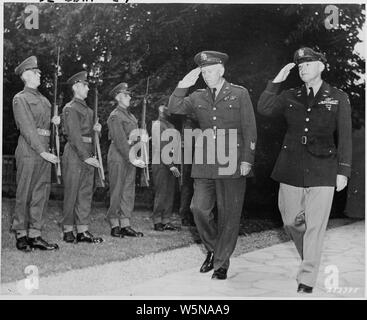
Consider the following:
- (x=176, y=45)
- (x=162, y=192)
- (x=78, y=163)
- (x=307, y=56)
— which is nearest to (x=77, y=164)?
(x=78, y=163)

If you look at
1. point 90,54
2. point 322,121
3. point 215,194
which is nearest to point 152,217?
point 215,194

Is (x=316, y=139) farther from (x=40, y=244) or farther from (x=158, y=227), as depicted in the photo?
(x=40, y=244)

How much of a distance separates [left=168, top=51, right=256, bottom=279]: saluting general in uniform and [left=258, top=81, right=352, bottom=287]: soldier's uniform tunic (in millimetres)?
272

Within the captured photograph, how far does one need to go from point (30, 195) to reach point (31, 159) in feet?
1.16

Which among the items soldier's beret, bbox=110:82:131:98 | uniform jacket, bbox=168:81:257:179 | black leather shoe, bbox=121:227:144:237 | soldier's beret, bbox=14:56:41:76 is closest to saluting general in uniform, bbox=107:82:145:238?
black leather shoe, bbox=121:227:144:237

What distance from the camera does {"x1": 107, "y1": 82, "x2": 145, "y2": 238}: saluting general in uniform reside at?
595 cm

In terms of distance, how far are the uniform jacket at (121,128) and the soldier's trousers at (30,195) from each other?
86cm

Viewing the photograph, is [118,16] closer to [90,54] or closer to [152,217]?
[90,54]

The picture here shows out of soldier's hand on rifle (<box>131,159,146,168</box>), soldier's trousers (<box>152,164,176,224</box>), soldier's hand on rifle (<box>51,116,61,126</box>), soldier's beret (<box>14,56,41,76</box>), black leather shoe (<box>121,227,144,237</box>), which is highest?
soldier's beret (<box>14,56,41,76</box>)

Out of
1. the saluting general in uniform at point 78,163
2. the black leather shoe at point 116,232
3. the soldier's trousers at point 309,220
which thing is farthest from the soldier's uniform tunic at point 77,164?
the soldier's trousers at point 309,220

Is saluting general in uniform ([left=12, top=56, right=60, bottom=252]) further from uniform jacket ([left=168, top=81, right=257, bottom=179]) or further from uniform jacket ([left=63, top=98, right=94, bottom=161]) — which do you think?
uniform jacket ([left=168, top=81, right=257, bottom=179])

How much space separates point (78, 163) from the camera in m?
5.77

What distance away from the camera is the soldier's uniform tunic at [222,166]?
4.84m

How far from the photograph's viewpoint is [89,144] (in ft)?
18.9
